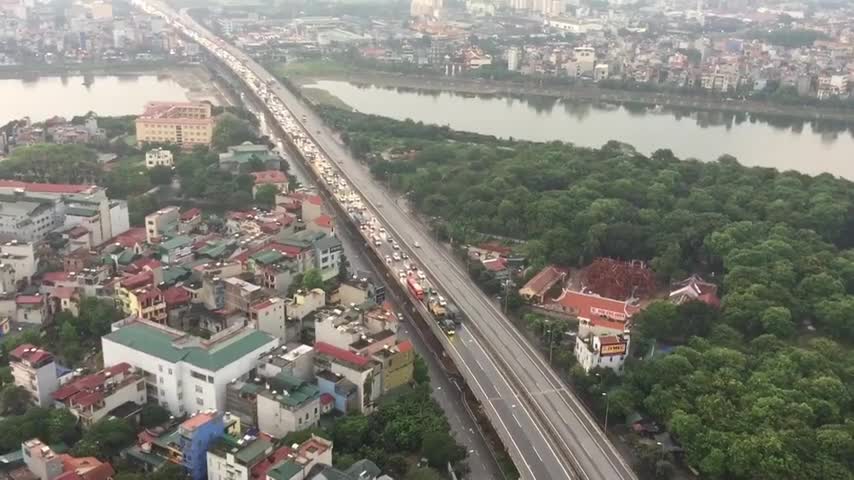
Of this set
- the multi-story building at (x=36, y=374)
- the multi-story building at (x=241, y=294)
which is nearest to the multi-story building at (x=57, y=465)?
the multi-story building at (x=36, y=374)

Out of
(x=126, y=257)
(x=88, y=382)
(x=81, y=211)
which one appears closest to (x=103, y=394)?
(x=88, y=382)

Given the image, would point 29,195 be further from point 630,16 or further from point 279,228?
point 630,16

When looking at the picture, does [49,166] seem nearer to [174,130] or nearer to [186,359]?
[174,130]

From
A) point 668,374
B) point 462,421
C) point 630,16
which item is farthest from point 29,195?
point 630,16

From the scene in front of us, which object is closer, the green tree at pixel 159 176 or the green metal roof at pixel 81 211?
the green metal roof at pixel 81 211

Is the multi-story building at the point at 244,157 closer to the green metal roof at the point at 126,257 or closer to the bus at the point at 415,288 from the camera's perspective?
the green metal roof at the point at 126,257
